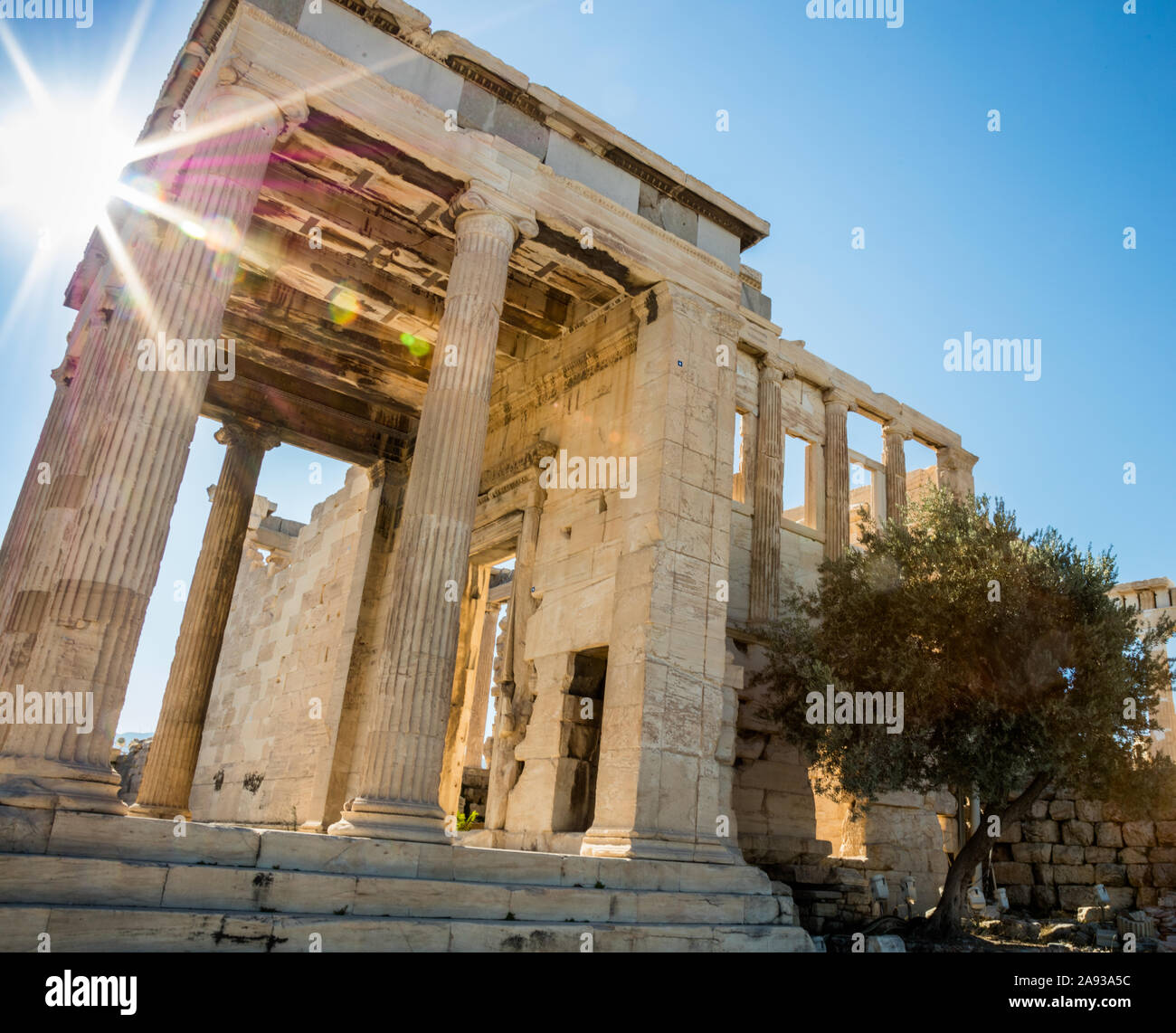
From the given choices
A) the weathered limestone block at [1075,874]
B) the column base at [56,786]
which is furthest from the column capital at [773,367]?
the column base at [56,786]

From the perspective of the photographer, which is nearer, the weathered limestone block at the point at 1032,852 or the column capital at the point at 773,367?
A: the weathered limestone block at the point at 1032,852

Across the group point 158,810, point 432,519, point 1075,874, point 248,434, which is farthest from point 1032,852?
point 248,434

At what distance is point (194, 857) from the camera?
6.71 metres

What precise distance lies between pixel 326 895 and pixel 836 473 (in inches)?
557

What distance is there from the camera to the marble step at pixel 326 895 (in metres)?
6.00

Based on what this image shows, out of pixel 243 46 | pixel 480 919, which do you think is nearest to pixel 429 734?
pixel 480 919

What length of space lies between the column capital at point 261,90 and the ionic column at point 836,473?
12415mm

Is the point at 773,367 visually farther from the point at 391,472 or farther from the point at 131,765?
the point at 131,765

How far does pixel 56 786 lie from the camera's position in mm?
6598

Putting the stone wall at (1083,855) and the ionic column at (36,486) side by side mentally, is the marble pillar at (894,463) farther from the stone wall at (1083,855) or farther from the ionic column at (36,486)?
the ionic column at (36,486)
